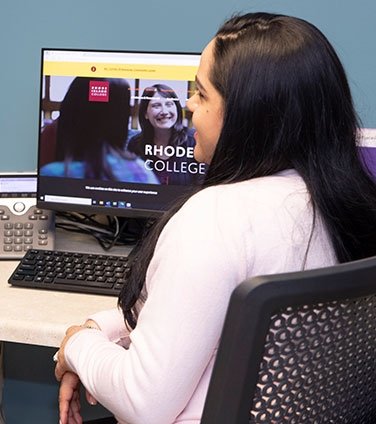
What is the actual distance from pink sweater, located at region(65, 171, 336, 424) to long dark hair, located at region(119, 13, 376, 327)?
0.03 m

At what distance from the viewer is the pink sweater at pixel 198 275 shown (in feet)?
2.76

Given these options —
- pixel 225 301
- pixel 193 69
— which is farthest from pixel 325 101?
pixel 193 69

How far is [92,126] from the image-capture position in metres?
1.62

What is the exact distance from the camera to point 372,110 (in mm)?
1718

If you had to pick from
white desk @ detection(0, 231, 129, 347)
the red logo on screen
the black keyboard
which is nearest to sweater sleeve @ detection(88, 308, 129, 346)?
Answer: white desk @ detection(0, 231, 129, 347)

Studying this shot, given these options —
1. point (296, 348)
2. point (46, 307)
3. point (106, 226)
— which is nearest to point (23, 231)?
point (106, 226)

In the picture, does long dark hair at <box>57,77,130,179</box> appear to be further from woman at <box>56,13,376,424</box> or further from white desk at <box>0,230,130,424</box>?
woman at <box>56,13,376,424</box>

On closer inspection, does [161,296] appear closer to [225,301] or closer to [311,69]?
[225,301]

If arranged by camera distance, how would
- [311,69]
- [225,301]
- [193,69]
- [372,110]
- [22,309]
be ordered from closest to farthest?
[225,301] → [311,69] → [22,309] → [193,69] → [372,110]

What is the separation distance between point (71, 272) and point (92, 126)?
34cm

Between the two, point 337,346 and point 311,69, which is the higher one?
point 311,69

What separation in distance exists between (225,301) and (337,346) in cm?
15

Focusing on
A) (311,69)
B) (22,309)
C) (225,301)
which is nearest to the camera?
(225,301)

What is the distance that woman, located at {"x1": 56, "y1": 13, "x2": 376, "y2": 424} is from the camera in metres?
0.85
